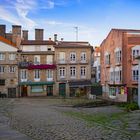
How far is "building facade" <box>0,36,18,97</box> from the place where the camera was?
70.9m

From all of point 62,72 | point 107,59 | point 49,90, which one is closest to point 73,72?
point 62,72

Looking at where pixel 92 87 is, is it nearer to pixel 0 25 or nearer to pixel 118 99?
pixel 118 99

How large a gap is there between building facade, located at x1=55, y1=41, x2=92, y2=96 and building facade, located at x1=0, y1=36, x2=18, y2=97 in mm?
8024

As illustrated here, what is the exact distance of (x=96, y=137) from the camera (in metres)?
16.6

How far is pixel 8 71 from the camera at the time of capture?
71.2 m

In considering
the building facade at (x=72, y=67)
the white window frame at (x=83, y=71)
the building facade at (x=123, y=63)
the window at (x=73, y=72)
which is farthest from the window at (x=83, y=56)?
the building facade at (x=123, y=63)

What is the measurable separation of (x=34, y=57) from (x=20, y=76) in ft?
15.0

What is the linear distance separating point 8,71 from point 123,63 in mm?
27275

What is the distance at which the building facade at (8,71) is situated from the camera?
233 ft

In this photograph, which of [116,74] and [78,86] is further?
[78,86]

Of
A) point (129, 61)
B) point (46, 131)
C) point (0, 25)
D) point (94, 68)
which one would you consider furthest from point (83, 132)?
point (94, 68)

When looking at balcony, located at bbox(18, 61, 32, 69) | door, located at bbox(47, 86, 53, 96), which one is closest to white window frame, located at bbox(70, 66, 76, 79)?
door, located at bbox(47, 86, 53, 96)

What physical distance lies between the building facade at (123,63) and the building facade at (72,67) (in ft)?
43.9

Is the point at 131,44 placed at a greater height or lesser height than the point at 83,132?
greater
